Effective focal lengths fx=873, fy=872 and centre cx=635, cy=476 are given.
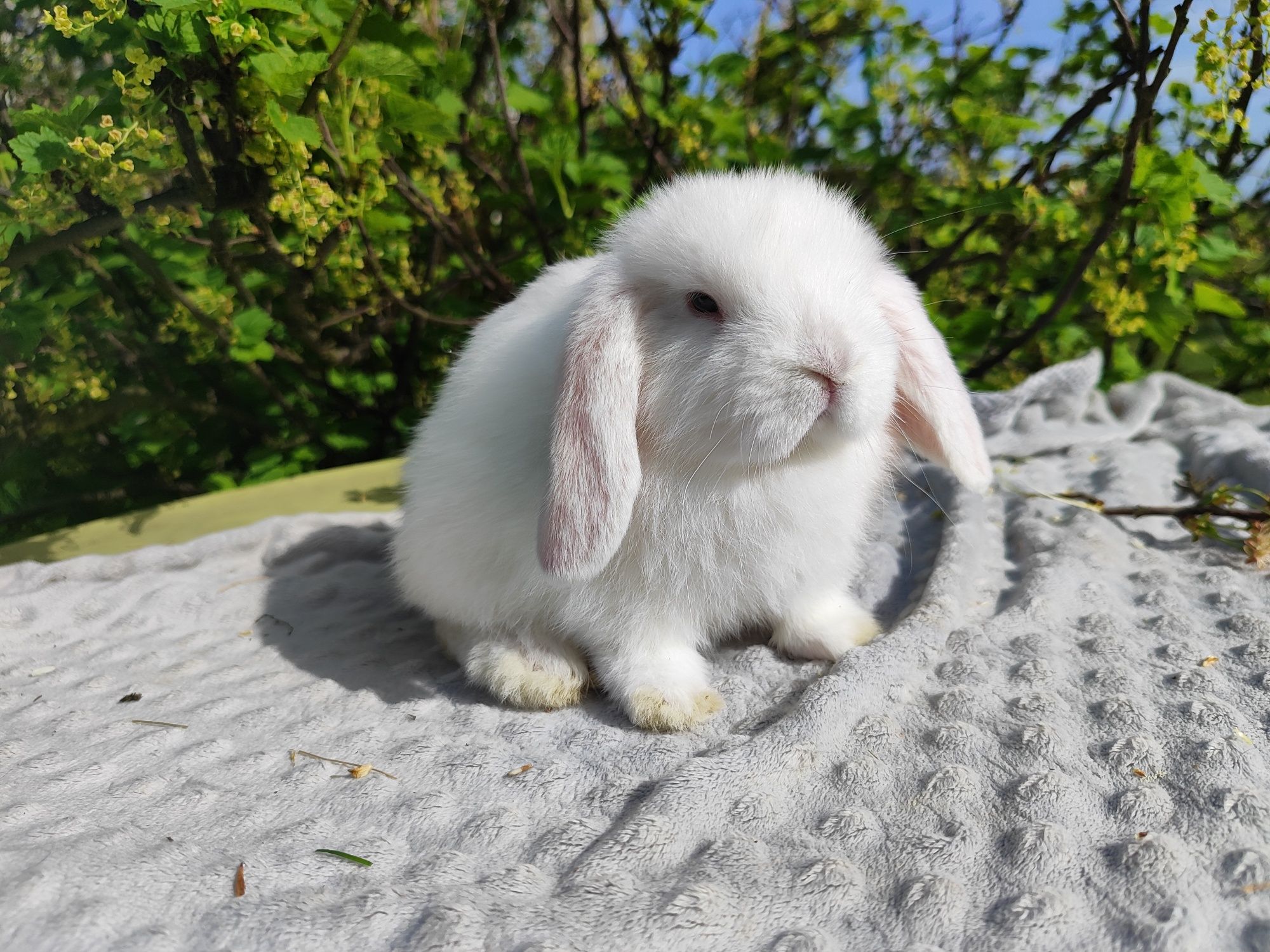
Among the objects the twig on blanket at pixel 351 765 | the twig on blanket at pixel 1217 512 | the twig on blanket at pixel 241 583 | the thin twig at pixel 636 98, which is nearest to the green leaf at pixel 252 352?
the twig on blanket at pixel 241 583

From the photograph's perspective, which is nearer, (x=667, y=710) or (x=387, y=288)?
(x=667, y=710)

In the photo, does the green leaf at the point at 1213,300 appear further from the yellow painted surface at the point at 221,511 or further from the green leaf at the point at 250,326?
the green leaf at the point at 250,326

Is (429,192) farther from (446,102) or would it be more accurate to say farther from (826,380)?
(826,380)

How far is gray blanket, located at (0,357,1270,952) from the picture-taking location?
1042 millimetres

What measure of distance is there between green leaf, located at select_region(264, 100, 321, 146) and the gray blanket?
3.50ft

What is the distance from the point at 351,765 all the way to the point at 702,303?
36.6 inches

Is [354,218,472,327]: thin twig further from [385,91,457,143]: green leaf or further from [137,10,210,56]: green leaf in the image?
[137,10,210,56]: green leaf

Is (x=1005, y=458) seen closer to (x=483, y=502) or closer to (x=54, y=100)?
(x=483, y=502)

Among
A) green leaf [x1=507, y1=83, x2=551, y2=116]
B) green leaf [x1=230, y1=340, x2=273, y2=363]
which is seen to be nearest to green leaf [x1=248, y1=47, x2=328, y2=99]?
green leaf [x1=507, y1=83, x2=551, y2=116]

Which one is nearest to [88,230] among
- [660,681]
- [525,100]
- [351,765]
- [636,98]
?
[525,100]

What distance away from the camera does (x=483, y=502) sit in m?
1.54

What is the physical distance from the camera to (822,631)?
1.67 m

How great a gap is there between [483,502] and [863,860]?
83 cm

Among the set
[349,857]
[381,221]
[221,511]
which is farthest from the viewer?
[221,511]
